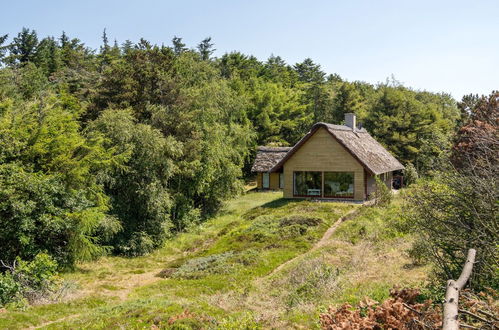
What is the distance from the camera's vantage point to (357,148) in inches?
1164

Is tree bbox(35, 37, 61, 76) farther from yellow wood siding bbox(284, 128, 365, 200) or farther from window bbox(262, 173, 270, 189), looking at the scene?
yellow wood siding bbox(284, 128, 365, 200)

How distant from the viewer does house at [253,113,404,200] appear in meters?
28.4

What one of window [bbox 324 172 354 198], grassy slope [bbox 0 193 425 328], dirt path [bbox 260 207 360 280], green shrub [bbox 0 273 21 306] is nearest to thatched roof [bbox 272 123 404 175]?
window [bbox 324 172 354 198]

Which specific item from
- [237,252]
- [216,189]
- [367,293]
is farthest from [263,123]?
[367,293]

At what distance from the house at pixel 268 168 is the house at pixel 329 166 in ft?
23.9

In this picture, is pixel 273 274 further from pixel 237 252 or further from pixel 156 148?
pixel 156 148

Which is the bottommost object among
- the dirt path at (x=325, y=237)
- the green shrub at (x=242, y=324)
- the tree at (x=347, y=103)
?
the dirt path at (x=325, y=237)

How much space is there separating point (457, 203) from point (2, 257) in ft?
56.1

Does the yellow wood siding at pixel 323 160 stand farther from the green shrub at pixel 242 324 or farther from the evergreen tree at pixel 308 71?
the evergreen tree at pixel 308 71

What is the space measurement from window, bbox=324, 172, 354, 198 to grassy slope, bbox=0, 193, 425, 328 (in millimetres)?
3214

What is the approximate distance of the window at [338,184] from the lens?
28.8 meters

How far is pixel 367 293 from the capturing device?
905cm

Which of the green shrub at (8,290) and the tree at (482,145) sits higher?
the tree at (482,145)

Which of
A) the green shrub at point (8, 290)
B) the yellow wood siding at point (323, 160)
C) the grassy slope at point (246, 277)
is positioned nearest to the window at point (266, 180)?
the yellow wood siding at point (323, 160)
